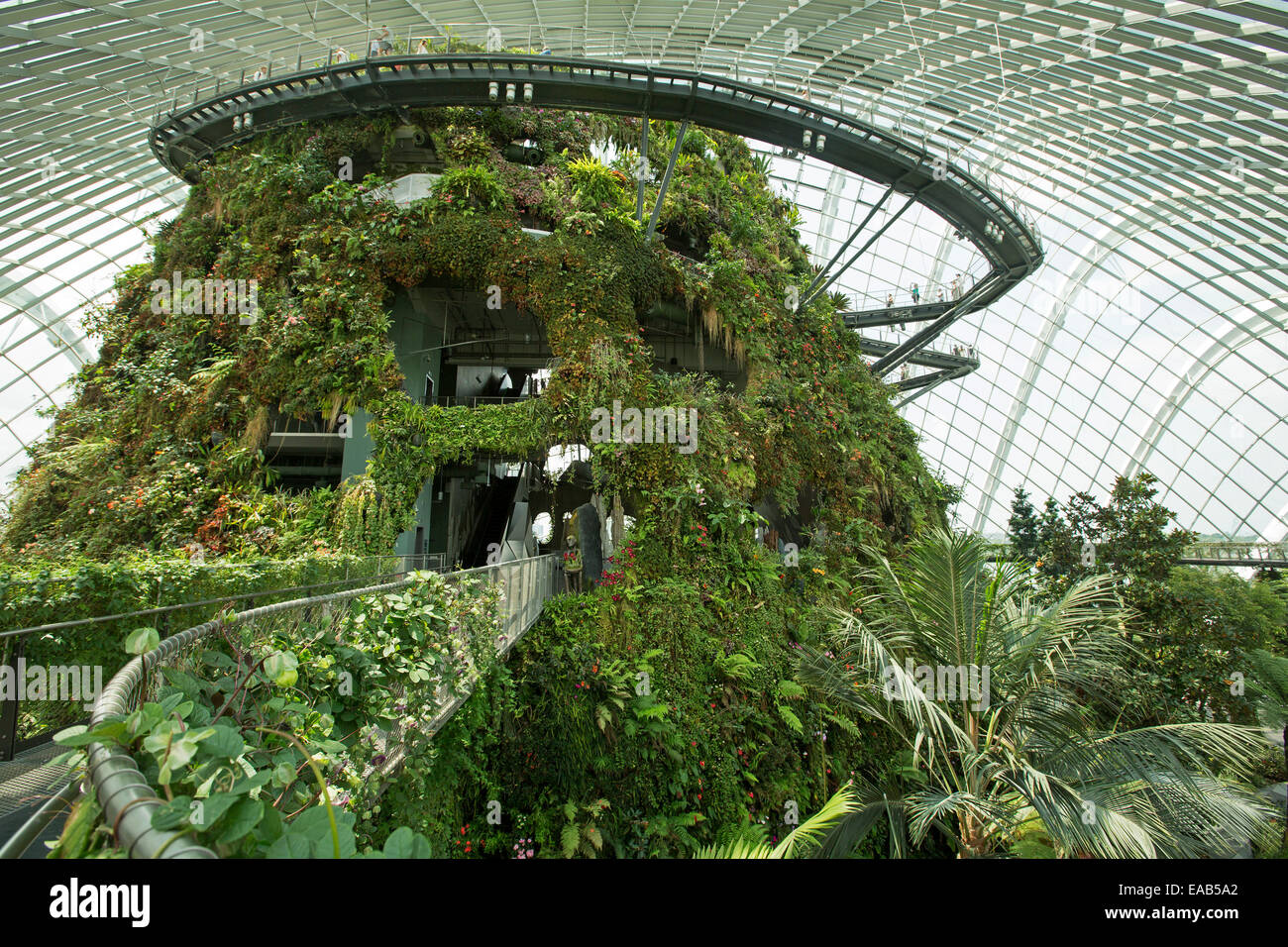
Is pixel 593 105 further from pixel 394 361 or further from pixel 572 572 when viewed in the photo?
pixel 572 572

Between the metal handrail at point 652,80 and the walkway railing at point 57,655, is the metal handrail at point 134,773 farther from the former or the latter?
the metal handrail at point 652,80

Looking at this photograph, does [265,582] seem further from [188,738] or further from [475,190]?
[475,190]

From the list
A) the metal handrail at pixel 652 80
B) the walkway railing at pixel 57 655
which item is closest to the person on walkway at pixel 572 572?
the walkway railing at pixel 57 655

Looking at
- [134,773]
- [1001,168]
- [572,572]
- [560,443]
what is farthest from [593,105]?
[1001,168]

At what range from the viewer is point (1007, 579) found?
8.46 metres

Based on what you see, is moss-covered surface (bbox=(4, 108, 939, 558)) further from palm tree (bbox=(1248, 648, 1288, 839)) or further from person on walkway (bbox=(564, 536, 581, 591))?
palm tree (bbox=(1248, 648, 1288, 839))

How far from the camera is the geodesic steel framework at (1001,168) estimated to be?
15188 millimetres

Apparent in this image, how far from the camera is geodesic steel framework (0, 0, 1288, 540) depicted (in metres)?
15.2

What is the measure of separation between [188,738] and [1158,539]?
18.0 m

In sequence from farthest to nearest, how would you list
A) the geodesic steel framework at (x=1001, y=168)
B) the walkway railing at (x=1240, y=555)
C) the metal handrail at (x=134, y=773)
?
the walkway railing at (x=1240, y=555) < the geodesic steel framework at (x=1001, y=168) < the metal handrail at (x=134, y=773)

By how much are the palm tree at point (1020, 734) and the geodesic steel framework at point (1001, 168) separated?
11.0 meters

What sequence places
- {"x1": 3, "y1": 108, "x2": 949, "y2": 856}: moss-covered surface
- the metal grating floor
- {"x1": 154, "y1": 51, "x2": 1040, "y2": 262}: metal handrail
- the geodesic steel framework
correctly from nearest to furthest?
the metal grating floor < {"x1": 3, "y1": 108, "x2": 949, "y2": 856}: moss-covered surface < {"x1": 154, "y1": 51, "x2": 1040, "y2": 262}: metal handrail < the geodesic steel framework

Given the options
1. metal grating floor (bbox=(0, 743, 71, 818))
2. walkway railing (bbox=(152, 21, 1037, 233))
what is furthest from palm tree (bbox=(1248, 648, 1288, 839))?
metal grating floor (bbox=(0, 743, 71, 818))

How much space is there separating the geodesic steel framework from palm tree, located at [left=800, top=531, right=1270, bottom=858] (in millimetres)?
11040
